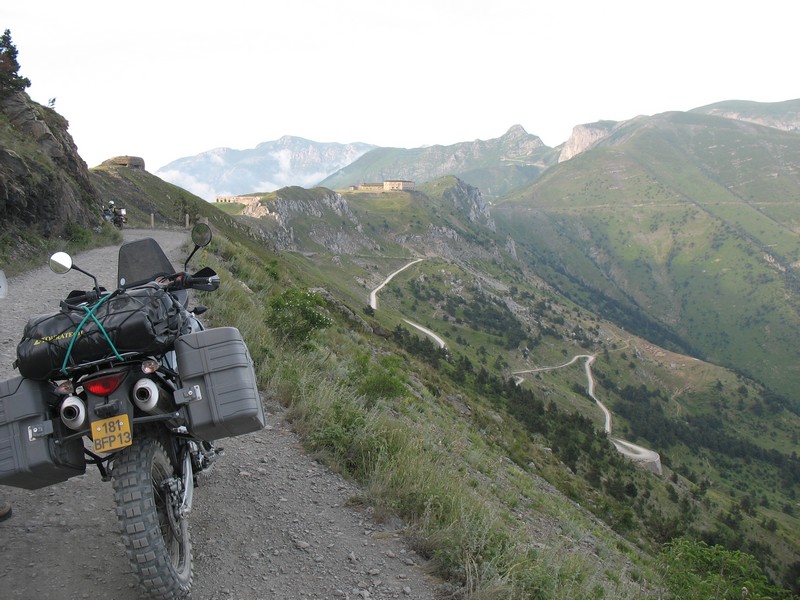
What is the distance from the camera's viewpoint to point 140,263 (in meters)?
4.88

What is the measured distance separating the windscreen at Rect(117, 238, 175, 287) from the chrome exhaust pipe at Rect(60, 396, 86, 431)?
172 centimetres

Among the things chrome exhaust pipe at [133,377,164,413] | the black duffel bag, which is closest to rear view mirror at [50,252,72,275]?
the black duffel bag

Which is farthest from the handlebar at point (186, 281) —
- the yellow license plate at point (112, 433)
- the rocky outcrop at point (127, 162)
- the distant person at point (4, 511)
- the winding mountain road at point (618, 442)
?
the rocky outcrop at point (127, 162)

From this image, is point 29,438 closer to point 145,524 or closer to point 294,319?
point 145,524

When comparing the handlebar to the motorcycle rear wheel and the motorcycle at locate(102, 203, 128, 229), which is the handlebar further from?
the motorcycle at locate(102, 203, 128, 229)

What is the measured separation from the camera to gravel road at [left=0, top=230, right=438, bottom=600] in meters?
3.81

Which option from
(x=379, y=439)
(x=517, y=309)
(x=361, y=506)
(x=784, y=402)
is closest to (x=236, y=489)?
(x=361, y=506)

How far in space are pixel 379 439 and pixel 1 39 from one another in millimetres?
32216

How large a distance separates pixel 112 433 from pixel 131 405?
0.21m

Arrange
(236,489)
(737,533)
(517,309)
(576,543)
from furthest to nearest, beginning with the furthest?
(517,309) < (737,533) < (576,543) < (236,489)

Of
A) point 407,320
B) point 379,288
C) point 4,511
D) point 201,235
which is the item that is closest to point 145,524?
point 4,511

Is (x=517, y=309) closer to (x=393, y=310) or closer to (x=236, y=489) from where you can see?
(x=393, y=310)

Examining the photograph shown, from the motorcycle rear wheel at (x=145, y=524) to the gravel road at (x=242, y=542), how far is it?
1.54 feet

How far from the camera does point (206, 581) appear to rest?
391 cm
